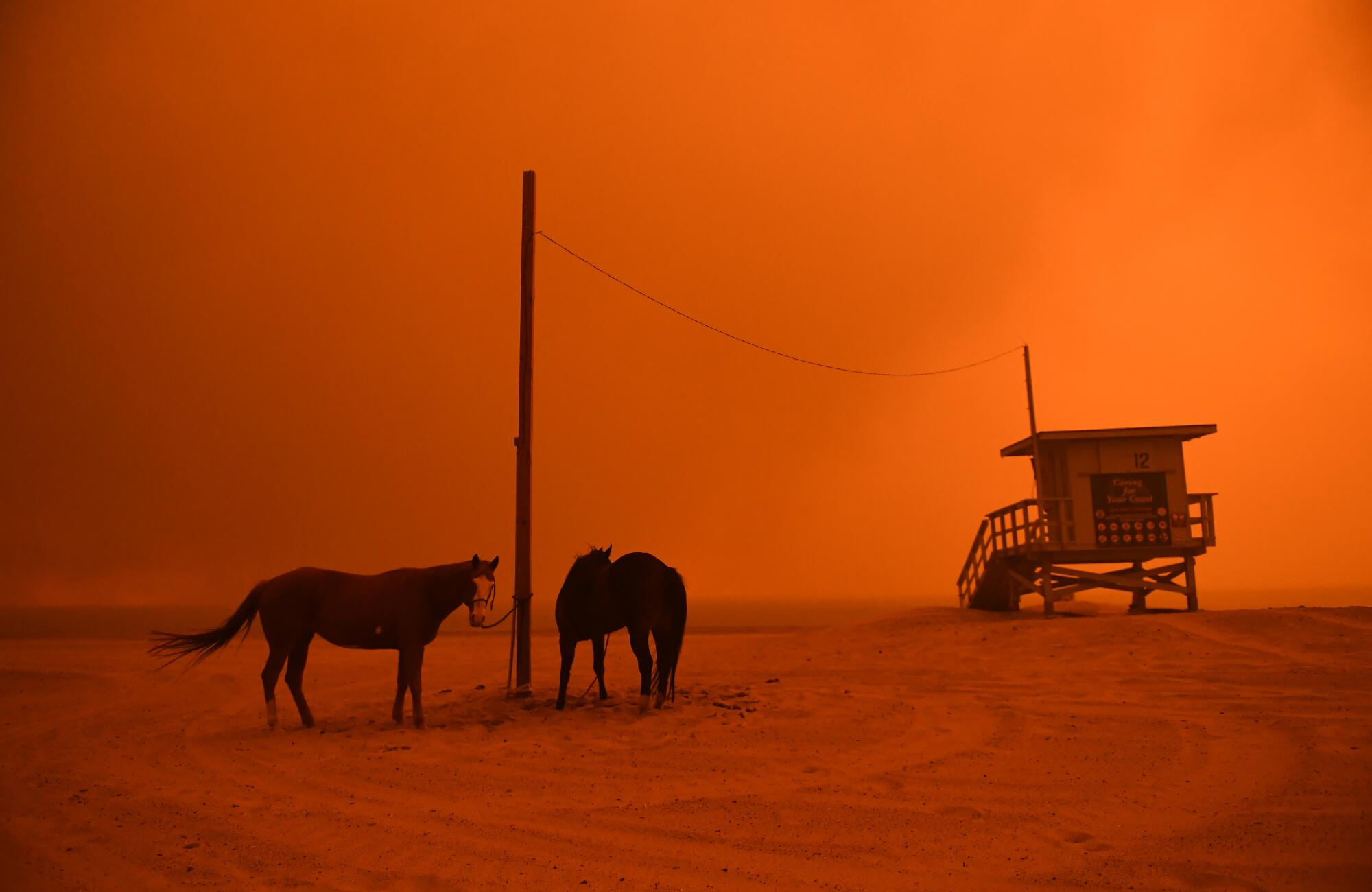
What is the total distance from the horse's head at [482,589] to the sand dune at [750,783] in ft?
3.84

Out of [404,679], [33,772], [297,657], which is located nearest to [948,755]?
[404,679]

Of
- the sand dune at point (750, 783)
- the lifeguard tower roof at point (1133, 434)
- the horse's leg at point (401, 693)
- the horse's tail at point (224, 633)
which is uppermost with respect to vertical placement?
the lifeguard tower roof at point (1133, 434)

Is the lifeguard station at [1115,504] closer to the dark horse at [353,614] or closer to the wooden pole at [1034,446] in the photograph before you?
the wooden pole at [1034,446]

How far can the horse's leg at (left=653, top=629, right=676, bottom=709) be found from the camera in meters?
10.1

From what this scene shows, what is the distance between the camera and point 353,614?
908 centimetres

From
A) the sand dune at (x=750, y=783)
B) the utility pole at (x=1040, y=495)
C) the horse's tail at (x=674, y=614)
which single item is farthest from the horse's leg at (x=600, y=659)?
the utility pole at (x=1040, y=495)

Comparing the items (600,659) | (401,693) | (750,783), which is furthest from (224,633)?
(750,783)

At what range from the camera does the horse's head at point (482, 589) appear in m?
8.99

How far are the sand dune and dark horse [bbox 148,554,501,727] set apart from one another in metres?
0.60

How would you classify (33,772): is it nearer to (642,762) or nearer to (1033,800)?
(642,762)

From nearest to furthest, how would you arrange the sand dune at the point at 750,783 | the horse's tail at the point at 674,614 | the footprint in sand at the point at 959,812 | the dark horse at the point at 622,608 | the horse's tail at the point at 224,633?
1. the sand dune at the point at 750,783
2. the footprint in sand at the point at 959,812
3. the horse's tail at the point at 224,633
4. the dark horse at the point at 622,608
5. the horse's tail at the point at 674,614

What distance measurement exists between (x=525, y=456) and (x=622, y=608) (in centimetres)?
265

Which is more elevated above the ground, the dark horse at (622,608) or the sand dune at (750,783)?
the dark horse at (622,608)

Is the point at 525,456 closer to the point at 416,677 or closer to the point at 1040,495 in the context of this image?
the point at 416,677
